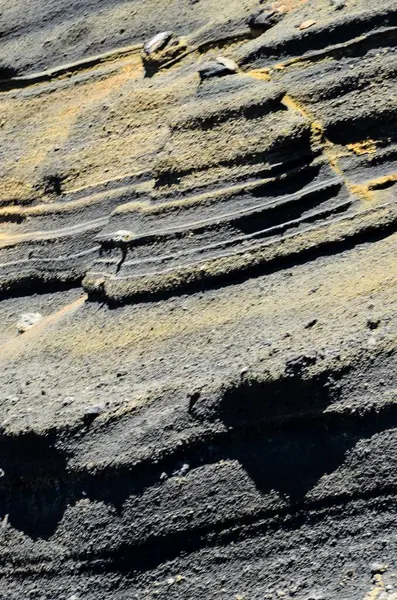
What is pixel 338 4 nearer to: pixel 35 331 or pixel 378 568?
pixel 35 331

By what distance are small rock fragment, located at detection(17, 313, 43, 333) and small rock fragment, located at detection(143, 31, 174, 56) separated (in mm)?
1843

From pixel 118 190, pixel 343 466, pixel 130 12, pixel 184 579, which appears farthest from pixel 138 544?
pixel 130 12

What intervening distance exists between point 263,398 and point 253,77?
6.49 ft

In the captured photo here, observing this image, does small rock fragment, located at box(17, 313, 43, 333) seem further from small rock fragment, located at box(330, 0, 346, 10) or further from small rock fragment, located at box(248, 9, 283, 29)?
small rock fragment, located at box(330, 0, 346, 10)

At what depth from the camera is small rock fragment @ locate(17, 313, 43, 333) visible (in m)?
5.22

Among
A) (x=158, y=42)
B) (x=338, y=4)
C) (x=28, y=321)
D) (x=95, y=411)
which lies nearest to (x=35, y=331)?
(x=28, y=321)

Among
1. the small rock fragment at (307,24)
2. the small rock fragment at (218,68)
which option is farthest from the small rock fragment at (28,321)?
the small rock fragment at (307,24)

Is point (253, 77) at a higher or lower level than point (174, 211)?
higher

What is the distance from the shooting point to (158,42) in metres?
5.64

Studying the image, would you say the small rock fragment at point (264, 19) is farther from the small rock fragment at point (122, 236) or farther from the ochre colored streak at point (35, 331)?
the ochre colored streak at point (35, 331)

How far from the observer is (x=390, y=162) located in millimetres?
4527

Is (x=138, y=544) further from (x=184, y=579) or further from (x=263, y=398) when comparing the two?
(x=263, y=398)

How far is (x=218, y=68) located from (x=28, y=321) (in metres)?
1.88

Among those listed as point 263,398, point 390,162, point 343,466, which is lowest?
point 343,466
